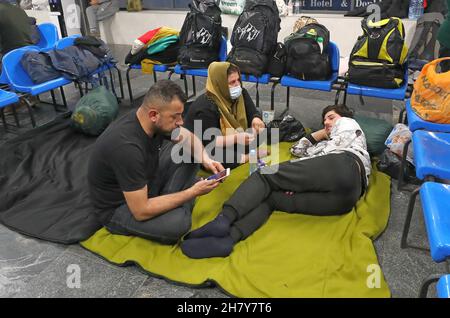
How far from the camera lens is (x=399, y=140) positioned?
2531 millimetres

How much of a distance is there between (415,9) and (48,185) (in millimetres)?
4446

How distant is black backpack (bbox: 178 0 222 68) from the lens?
351cm

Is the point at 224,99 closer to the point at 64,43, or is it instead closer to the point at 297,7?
Answer: the point at 64,43

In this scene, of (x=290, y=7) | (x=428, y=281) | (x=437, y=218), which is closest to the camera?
(x=428, y=281)

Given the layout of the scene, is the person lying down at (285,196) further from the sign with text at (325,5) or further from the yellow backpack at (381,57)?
the sign with text at (325,5)

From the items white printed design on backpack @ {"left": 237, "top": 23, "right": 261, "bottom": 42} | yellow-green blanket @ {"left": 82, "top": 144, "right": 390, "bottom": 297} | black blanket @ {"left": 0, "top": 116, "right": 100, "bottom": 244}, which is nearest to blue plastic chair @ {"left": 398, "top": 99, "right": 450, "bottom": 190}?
yellow-green blanket @ {"left": 82, "top": 144, "right": 390, "bottom": 297}

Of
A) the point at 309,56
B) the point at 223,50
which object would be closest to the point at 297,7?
the point at 223,50

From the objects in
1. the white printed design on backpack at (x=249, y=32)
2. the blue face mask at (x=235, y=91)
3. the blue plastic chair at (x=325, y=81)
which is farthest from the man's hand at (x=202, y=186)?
the white printed design on backpack at (x=249, y=32)

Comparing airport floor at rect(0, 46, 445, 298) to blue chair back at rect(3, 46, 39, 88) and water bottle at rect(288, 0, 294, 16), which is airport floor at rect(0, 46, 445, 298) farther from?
water bottle at rect(288, 0, 294, 16)

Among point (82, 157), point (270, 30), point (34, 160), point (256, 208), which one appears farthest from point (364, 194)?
point (34, 160)

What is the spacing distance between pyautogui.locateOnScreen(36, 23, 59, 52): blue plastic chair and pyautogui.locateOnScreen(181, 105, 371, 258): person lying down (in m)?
3.28
